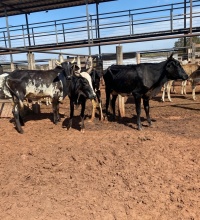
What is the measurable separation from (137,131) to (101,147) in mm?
1305

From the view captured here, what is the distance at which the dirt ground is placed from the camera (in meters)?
3.96

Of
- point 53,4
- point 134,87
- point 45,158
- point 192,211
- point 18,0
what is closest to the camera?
point 192,211

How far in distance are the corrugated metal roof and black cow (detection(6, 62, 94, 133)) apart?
1132 cm

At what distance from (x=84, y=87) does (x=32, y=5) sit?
1396 cm

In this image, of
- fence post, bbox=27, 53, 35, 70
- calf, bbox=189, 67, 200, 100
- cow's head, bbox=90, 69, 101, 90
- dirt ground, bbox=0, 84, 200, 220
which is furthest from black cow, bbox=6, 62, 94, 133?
calf, bbox=189, 67, 200, 100

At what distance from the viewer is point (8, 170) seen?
5.08 meters

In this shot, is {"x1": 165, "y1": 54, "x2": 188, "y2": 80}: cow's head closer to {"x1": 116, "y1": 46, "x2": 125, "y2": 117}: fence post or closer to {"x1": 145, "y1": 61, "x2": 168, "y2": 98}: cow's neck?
{"x1": 145, "y1": 61, "x2": 168, "y2": 98}: cow's neck

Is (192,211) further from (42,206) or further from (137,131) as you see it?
(137,131)

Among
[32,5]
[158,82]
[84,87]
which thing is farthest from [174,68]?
[32,5]

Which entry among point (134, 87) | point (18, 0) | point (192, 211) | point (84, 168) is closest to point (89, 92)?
point (134, 87)

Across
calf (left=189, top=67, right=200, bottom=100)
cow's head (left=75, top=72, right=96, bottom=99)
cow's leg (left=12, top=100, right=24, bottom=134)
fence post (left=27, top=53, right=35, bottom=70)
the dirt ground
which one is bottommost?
the dirt ground

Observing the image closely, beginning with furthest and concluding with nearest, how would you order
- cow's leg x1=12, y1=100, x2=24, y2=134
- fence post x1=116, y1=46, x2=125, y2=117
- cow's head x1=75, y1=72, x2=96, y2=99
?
fence post x1=116, y1=46, x2=125, y2=117, cow's leg x1=12, y1=100, x2=24, y2=134, cow's head x1=75, y1=72, x2=96, y2=99

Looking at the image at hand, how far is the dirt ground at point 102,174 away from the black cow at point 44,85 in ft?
3.06

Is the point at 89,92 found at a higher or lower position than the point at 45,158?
higher
